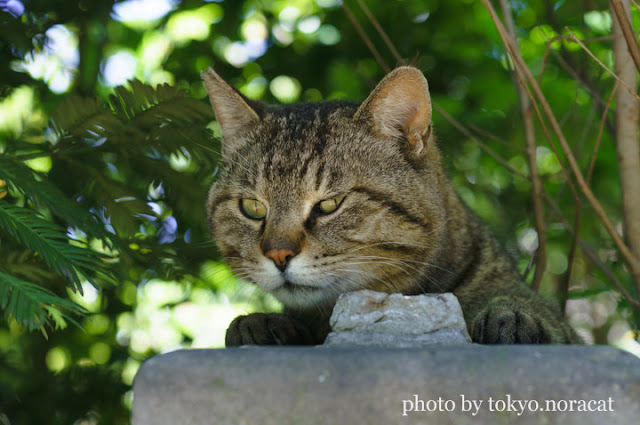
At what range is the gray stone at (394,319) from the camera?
1986 mm

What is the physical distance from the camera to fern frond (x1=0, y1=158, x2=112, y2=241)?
226 cm

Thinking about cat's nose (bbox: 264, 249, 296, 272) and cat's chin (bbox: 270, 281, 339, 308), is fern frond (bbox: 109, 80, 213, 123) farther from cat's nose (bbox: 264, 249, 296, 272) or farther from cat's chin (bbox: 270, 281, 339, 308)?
cat's chin (bbox: 270, 281, 339, 308)

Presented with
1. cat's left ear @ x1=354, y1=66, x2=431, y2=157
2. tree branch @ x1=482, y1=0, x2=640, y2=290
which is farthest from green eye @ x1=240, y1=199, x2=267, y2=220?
tree branch @ x1=482, y1=0, x2=640, y2=290

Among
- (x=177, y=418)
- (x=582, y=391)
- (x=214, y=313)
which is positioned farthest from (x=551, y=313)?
(x=214, y=313)

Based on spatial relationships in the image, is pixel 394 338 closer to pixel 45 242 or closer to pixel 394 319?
pixel 394 319

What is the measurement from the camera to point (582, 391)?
1.44 metres

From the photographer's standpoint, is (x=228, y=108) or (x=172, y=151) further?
(x=228, y=108)

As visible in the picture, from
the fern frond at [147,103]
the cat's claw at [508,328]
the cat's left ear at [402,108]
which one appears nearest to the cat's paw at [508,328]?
the cat's claw at [508,328]

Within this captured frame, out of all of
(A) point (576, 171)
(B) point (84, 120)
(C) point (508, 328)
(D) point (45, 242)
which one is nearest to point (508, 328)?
(C) point (508, 328)

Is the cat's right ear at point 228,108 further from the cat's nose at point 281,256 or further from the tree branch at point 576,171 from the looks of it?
the tree branch at point 576,171

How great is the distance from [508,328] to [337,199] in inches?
33.0

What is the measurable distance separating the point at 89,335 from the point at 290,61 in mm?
2206

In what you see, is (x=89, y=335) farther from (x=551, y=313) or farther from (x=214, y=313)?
(x=551, y=313)

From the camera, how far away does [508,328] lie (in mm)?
2129
